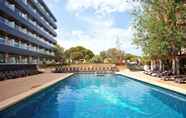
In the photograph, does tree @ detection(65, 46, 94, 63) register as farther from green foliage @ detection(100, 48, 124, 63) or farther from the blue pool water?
the blue pool water

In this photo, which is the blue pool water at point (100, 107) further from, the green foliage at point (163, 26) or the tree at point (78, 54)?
the tree at point (78, 54)

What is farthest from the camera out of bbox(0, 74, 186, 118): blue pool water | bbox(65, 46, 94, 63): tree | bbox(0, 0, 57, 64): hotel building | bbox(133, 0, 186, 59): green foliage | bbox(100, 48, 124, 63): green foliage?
bbox(65, 46, 94, 63): tree

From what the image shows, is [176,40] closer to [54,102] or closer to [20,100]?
[54,102]

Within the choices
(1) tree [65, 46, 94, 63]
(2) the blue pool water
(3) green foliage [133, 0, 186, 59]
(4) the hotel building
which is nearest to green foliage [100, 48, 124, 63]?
(1) tree [65, 46, 94, 63]

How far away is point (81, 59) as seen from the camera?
4412 inches

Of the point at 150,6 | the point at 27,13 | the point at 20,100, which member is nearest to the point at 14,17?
the point at 27,13

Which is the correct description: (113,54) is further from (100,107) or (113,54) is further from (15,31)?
(100,107)

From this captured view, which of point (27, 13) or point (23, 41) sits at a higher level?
point (27, 13)

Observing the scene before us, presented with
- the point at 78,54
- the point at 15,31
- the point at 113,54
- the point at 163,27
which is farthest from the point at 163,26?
the point at 78,54

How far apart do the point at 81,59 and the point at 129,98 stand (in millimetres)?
92234

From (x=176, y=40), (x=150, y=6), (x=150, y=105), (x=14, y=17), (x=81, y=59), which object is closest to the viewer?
(x=150, y=105)

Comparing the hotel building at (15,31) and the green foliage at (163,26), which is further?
the hotel building at (15,31)

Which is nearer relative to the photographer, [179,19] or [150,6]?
[179,19]

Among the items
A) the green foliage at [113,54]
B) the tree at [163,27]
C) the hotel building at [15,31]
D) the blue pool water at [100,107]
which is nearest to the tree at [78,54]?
the green foliage at [113,54]
